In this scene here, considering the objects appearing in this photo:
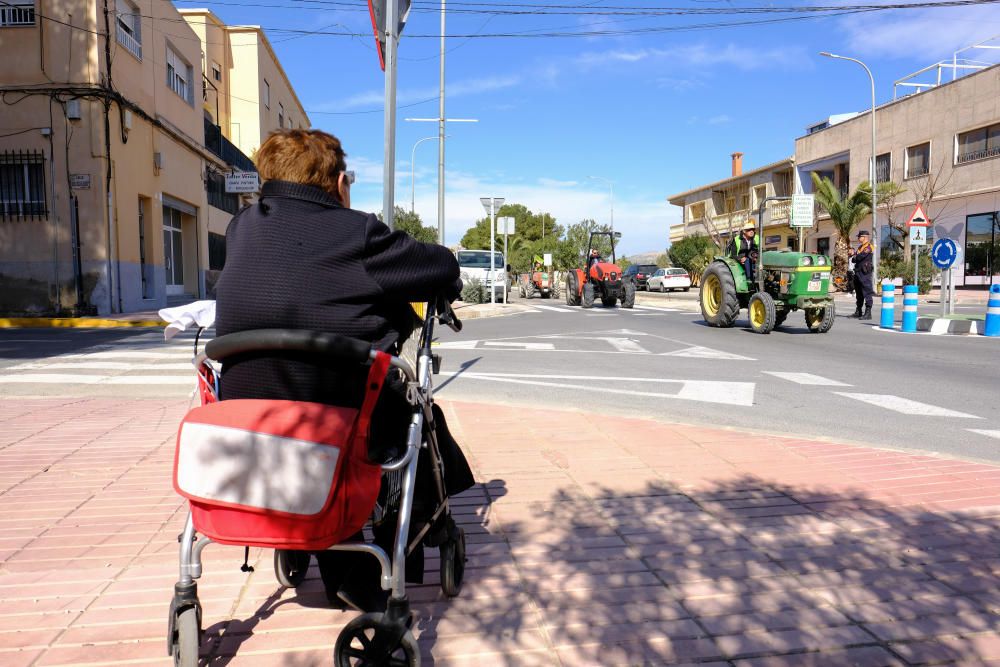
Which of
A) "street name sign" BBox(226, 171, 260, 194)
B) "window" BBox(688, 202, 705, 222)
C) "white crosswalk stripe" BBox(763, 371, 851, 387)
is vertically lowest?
"white crosswalk stripe" BBox(763, 371, 851, 387)

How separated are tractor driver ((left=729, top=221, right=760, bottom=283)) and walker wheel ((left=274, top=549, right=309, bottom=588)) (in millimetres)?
11926

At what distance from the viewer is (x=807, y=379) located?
25.3 ft

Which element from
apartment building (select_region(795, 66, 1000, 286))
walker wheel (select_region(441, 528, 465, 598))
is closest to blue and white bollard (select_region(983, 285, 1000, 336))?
walker wheel (select_region(441, 528, 465, 598))

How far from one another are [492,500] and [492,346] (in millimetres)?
7576

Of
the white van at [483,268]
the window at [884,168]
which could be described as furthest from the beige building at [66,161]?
the window at [884,168]

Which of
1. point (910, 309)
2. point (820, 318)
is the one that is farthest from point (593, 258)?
point (910, 309)

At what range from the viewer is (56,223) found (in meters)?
15.3

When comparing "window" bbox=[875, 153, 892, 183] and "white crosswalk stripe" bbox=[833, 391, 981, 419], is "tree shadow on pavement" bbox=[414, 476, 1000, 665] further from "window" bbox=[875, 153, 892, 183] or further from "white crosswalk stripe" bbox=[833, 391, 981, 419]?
"window" bbox=[875, 153, 892, 183]

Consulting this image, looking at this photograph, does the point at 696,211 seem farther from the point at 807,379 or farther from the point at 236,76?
the point at 807,379

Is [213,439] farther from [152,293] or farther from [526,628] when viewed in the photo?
[152,293]

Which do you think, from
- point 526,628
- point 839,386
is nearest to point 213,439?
point 526,628

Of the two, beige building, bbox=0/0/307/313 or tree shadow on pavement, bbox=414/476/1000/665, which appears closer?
tree shadow on pavement, bbox=414/476/1000/665

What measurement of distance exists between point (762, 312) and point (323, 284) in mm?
11696

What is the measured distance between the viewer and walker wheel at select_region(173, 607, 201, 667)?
191cm
